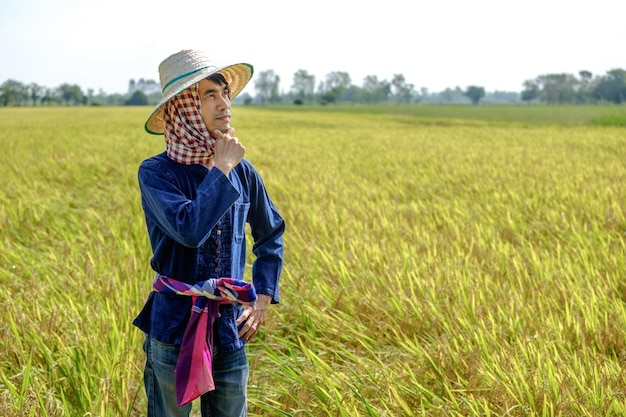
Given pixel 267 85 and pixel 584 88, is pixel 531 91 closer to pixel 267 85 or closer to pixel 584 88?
pixel 584 88

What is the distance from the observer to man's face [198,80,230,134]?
1.30 meters

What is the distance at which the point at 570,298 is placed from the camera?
2611mm

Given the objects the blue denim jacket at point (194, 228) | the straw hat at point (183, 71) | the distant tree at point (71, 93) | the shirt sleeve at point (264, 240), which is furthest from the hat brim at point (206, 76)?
the distant tree at point (71, 93)

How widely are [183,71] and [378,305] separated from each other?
1.46 meters

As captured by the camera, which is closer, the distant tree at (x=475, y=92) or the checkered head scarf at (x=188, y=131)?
the checkered head scarf at (x=188, y=131)

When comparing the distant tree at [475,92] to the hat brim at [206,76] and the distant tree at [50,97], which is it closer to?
the distant tree at [50,97]

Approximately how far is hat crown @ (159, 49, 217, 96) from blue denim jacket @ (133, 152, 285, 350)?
0.16 metres

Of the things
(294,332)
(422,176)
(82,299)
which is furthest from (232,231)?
(422,176)

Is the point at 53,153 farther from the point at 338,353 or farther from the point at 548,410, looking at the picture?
the point at 548,410

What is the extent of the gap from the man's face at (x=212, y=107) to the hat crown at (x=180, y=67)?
4 cm

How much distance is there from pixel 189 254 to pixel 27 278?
6.79 feet

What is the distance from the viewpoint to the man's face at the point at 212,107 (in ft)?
4.25

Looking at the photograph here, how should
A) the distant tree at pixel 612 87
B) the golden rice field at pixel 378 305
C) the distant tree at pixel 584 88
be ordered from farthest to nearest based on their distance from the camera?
the distant tree at pixel 584 88 < the distant tree at pixel 612 87 < the golden rice field at pixel 378 305

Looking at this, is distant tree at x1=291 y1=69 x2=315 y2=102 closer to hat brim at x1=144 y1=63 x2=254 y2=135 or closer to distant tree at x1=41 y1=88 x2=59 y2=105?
distant tree at x1=41 y1=88 x2=59 y2=105
